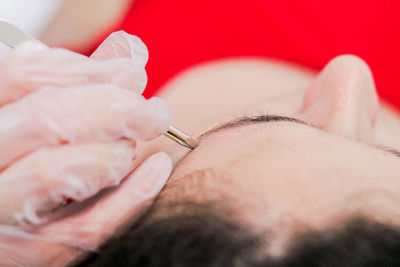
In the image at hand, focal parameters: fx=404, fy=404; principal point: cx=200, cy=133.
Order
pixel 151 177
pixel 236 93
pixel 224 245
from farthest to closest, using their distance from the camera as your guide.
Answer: pixel 236 93
pixel 151 177
pixel 224 245

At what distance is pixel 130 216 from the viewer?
1.75 feet

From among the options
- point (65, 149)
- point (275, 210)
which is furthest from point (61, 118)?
point (275, 210)

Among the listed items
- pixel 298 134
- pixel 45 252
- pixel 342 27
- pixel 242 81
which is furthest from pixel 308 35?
pixel 45 252

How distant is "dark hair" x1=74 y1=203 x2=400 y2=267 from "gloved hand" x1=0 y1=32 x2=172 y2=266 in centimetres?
5

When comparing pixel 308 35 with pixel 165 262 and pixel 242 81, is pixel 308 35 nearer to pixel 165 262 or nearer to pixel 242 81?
pixel 242 81

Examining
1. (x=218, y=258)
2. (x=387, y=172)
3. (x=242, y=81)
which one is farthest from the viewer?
(x=242, y=81)

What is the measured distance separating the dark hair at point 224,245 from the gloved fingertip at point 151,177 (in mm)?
58

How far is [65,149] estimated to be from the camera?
0.48 metres

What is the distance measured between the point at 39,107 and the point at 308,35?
82 centimetres

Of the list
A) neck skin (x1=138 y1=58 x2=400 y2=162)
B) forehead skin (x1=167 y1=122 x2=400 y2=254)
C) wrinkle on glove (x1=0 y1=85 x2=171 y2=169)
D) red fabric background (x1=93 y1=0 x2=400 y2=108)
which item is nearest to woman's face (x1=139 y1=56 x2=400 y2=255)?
forehead skin (x1=167 y1=122 x2=400 y2=254)

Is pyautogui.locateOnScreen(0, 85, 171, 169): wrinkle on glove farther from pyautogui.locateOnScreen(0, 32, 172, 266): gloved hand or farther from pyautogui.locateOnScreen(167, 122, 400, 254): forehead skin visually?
pyautogui.locateOnScreen(167, 122, 400, 254): forehead skin

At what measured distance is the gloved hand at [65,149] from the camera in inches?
18.6

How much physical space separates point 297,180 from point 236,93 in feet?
1.83

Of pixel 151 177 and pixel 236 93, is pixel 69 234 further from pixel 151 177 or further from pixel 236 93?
pixel 236 93
